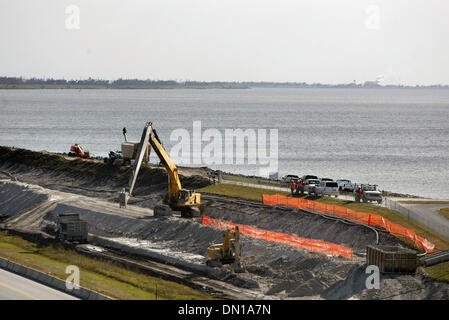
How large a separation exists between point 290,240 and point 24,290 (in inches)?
915

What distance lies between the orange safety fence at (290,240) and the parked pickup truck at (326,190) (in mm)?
11136

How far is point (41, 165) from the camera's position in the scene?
355 ft

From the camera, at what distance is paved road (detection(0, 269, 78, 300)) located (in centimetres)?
3966

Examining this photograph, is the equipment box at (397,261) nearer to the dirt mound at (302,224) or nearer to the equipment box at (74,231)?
the dirt mound at (302,224)

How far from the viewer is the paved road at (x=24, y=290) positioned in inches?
1561

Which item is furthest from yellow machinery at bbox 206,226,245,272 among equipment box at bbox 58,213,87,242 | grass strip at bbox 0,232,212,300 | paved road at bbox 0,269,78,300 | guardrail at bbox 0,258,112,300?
equipment box at bbox 58,213,87,242

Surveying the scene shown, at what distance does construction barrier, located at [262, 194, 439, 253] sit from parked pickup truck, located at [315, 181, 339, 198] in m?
3.59

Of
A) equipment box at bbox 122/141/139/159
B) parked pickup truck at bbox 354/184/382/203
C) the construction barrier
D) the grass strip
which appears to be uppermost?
equipment box at bbox 122/141/139/159

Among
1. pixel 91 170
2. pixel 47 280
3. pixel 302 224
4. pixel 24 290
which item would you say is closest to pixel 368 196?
pixel 302 224

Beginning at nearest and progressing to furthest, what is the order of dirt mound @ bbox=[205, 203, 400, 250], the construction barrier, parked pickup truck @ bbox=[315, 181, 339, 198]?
Answer: 1. the construction barrier
2. dirt mound @ bbox=[205, 203, 400, 250]
3. parked pickup truck @ bbox=[315, 181, 339, 198]

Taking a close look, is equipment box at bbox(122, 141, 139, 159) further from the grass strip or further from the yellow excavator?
the grass strip

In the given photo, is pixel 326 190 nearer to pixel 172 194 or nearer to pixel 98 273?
pixel 172 194
